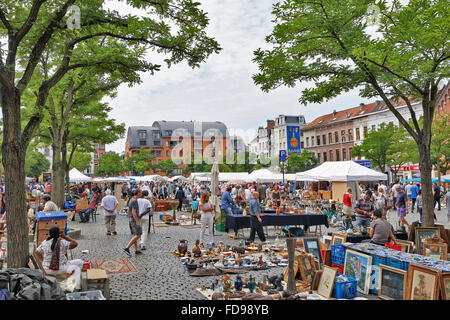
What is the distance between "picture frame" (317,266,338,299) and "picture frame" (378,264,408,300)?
2.89 ft

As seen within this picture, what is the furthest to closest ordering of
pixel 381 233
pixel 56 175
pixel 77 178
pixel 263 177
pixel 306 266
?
pixel 77 178, pixel 263 177, pixel 56 175, pixel 381 233, pixel 306 266

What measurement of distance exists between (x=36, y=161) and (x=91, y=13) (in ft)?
321

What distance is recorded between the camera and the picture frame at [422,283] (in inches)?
217

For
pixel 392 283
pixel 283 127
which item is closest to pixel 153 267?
pixel 392 283

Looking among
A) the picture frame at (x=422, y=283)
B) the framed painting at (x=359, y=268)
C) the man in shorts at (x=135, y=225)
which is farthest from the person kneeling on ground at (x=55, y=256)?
the picture frame at (x=422, y=283)

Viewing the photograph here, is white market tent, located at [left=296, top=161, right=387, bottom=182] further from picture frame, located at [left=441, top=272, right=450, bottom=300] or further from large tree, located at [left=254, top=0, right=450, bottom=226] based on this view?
picture frame, located at [left=441, top=272, right=450, bottom=300]

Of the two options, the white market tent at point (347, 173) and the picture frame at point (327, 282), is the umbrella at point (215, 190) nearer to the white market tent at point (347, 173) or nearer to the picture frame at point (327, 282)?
the white market tent at point (347, 173)

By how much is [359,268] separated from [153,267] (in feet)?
15.5

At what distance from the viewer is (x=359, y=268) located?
282 inches

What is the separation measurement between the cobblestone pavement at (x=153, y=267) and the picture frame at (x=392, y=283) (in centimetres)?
26

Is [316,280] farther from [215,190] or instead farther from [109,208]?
[109,208]

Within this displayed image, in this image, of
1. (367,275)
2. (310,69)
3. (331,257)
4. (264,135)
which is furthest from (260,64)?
(264,135)

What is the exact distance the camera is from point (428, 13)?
8719 mm

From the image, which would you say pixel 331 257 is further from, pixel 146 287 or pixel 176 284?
pixel 146 287
